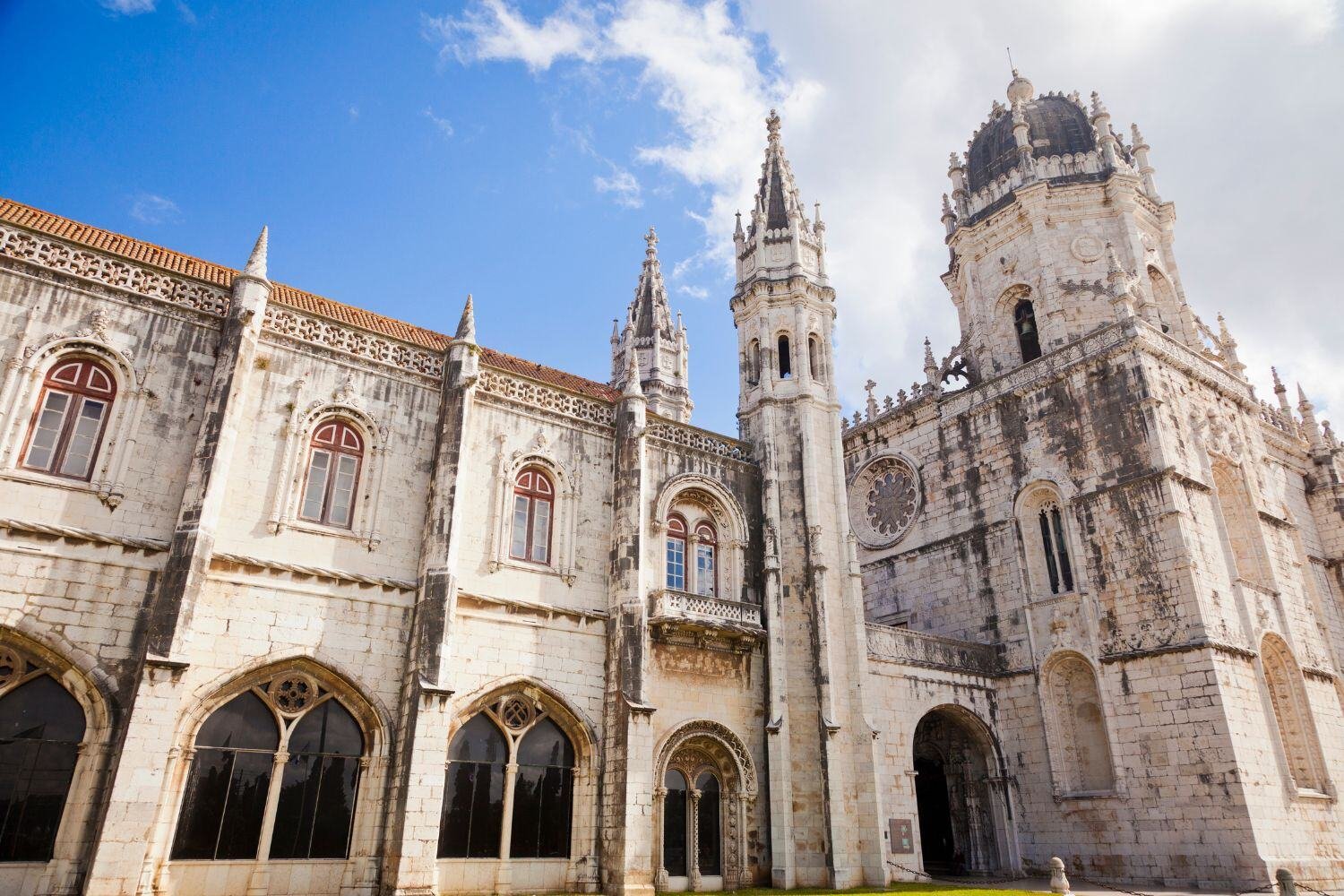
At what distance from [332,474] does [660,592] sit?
6.67 m

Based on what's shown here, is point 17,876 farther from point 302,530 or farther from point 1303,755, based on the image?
point 1303,755

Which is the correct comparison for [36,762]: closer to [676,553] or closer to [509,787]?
[509,787]

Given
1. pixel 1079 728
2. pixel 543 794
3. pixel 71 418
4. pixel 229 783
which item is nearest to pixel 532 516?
pixel 543 794

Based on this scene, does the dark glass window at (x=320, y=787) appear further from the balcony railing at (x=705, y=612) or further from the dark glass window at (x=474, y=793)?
the balcony railing at (x=705, y=612)

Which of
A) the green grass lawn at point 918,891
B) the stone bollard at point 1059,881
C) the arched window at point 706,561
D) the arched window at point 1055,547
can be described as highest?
the arched window at point 1055,547

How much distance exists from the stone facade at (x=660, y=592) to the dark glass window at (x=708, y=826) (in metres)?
0.08

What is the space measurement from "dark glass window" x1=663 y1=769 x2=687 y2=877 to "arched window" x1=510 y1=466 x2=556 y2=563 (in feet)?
16.6

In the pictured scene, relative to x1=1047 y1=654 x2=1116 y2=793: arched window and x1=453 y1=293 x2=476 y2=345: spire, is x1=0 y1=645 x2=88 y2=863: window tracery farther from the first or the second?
x1=1047 y1=654 x2=1116 y2=793: arched window

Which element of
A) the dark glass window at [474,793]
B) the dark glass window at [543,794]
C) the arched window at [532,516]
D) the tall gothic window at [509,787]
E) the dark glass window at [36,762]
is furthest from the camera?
the arched window at [532,516]

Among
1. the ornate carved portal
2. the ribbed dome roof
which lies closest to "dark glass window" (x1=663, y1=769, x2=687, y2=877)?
the ornate carved portal

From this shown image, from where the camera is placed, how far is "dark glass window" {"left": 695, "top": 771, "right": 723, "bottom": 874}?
1700cm

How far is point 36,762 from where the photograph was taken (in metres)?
11.9

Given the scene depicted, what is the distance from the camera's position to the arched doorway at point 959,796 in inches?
843

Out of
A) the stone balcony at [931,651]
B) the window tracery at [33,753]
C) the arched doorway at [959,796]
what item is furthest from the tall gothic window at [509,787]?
the arched doorway at [959,796]
